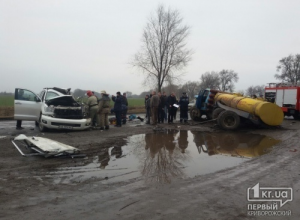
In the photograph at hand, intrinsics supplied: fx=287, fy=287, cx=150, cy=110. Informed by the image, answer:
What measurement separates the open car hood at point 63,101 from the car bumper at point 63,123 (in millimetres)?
840

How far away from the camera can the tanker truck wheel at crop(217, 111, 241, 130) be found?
1277cm

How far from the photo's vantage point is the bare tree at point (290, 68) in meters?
65.2

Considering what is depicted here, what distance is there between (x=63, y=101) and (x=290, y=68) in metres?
65.5

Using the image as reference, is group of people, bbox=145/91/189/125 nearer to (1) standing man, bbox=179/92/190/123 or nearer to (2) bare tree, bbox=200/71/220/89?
(1) standing man, bbox=179/92/190/123

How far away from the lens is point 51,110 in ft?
38.9

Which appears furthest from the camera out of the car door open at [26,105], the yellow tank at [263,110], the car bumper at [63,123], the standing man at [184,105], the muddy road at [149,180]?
the standing man at [184,105]

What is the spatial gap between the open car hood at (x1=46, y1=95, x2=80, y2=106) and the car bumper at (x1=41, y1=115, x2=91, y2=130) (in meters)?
0.84

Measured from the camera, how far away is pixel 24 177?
5512mm

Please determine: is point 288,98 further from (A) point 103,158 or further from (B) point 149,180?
(B) point 149,180

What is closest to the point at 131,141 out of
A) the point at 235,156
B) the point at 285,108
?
the point at 235,156

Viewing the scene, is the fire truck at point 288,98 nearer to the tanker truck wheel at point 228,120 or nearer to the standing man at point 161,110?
the tanker truck wheel at point 228,120

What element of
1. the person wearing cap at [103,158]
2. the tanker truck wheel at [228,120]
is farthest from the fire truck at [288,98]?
the person wearing cap at [103,158]

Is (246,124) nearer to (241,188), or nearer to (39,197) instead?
(241,188)

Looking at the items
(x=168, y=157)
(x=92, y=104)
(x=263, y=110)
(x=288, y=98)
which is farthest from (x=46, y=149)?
(x=288, y=98)
